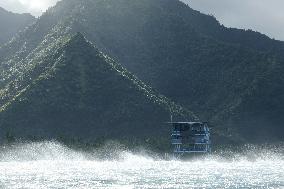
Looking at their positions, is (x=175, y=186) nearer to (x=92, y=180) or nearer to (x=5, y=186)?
(x=92, y=180)

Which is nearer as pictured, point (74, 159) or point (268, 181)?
point (268, 181)

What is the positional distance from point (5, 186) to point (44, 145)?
4409 inches

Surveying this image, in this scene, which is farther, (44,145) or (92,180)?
(44,145)

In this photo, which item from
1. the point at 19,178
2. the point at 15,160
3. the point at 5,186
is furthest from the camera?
the point at 15,160

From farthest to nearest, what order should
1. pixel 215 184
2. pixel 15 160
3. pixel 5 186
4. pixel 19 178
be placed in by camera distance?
1. pixel 15 160
2. pixel 19 178
3. pixel 215 184
4. pixel 5 186

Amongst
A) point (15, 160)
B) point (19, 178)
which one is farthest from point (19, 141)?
point (19, 178)

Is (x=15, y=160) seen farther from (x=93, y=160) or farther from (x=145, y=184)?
(x=145, y=184)

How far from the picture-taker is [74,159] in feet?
639

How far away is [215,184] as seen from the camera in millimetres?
95500

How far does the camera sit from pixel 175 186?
89500 mm

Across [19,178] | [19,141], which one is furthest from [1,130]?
[19,178]

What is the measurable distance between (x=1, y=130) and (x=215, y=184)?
11712 cm

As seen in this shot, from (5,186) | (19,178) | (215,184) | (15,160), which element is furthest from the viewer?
(15,160)

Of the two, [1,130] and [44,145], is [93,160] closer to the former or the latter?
[44,145]
